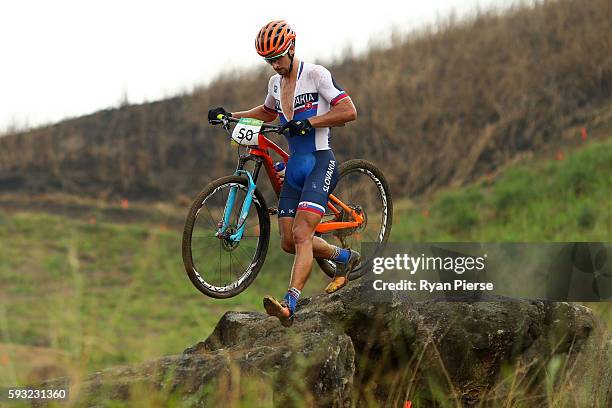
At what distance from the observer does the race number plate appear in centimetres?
728

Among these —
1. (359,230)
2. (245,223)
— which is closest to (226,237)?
(245,223)

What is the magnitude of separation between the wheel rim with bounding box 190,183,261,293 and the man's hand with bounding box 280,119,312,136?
703mm

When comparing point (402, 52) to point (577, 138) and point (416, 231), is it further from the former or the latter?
point (416, 231)

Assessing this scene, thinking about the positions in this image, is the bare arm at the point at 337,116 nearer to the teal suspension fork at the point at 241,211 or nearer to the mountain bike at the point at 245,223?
the mountain bike at the point at 245,223

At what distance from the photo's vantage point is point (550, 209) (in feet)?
69.6

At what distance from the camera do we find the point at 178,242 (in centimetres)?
2458

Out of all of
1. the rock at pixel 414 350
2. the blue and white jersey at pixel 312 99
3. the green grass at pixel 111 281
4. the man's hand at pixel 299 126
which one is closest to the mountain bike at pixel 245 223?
the man's hand at pixel 299 126

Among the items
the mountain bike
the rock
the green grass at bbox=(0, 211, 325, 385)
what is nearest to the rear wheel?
the mountain bike

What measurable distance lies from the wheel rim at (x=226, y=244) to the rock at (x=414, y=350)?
1.59ft

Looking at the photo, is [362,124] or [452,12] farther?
[452,12]

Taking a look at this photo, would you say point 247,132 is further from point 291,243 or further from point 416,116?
point 416,116

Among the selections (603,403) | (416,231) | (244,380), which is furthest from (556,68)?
(244,380)

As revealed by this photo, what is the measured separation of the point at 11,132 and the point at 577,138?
18102 millimetres

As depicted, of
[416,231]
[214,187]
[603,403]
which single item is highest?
[416,231]
